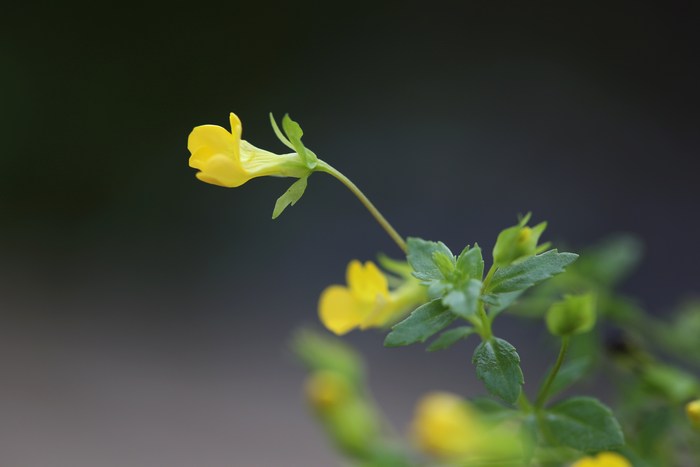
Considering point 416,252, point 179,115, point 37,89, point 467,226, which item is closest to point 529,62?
point 467,226

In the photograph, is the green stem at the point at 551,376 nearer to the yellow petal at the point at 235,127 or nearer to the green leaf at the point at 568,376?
the green leaf at the point at 568,376

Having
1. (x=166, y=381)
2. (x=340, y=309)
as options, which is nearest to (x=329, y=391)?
(x=340, y=309)

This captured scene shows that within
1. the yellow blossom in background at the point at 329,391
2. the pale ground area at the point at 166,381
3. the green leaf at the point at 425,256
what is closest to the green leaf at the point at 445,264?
the green leaf at the point at 425,256

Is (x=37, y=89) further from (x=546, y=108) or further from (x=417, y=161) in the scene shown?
(x=546, y=108)

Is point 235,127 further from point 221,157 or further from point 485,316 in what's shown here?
point 485,316

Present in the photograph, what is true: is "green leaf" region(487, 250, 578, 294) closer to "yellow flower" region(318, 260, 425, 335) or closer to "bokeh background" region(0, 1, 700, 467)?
"yellow flower" region(318, 260, 425, 335)
